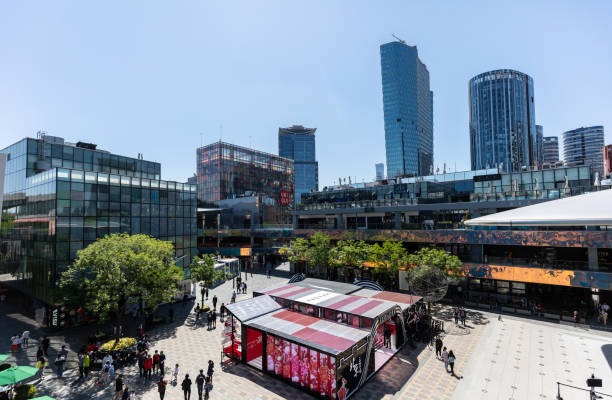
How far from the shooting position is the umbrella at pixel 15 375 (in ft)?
49.8

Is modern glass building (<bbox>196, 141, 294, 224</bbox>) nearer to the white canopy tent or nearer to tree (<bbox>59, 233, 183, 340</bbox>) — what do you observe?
tree (<bbox>59, 233, 183, 340</bbox>)

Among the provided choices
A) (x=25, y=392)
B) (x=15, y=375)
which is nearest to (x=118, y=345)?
(x=25, y=392)

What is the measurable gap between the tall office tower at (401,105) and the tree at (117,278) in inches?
5570

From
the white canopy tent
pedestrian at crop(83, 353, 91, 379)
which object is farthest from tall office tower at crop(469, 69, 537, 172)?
pedestrian at crop(83, 353, 91, 379)

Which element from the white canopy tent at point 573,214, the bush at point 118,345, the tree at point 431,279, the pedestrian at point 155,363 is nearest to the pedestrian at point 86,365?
the bush at point 118,345

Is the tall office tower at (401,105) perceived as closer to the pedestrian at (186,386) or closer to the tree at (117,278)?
the tree at (117,278)

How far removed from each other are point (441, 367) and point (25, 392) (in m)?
24.8

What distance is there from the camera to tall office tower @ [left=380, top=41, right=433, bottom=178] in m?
156

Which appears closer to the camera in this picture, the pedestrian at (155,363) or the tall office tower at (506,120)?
the pedestrian at (155,363)

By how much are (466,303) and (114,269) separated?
3577 cm

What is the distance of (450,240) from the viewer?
1500 inches

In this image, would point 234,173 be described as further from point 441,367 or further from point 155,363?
point 441,367

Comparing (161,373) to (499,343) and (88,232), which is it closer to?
(88,232)

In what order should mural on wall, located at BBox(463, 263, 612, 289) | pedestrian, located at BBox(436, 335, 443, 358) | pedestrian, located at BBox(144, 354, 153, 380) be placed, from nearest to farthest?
pedestrian, located at BBox(144, 354, 153, 380)
pedestrian, located at BBox(436, 335, 443, 358)
mural on wall, located at BBox(463, 263, 612, 289)
